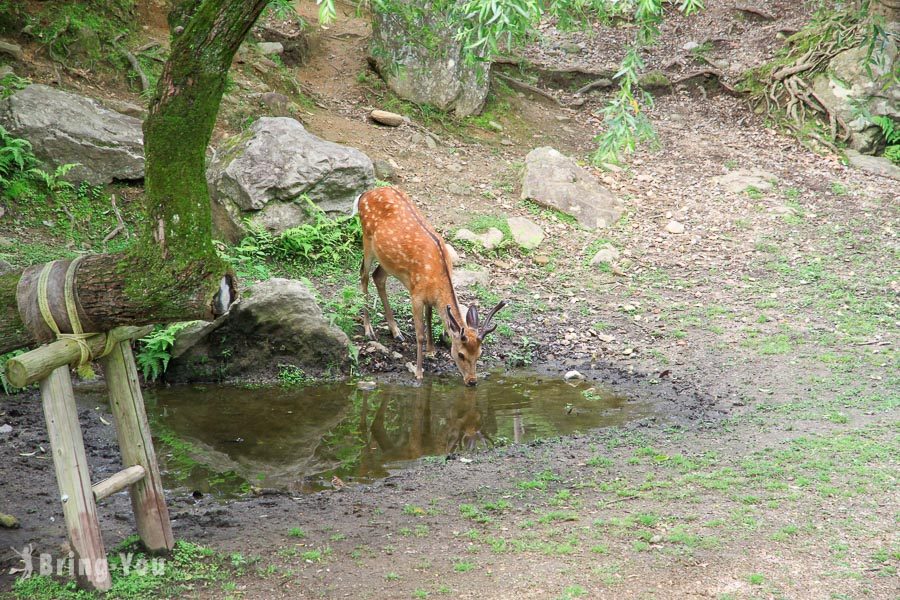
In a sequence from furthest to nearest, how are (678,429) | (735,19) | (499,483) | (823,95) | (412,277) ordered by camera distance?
(735,19), (823,95), (412,277), (678,429), (499,483)

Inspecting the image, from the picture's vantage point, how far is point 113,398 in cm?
423

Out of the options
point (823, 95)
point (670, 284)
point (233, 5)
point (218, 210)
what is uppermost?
point (233, 5)

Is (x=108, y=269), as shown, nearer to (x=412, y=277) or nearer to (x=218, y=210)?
(x=412, y=277)

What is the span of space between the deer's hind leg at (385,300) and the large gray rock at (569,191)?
3423mm

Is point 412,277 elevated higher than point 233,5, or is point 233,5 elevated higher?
point 233,5

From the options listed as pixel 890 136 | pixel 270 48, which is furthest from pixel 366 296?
pixel 890 136

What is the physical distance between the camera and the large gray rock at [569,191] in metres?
11.1

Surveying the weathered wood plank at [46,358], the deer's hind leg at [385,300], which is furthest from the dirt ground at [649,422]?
the weathered wood plank at [46,358]

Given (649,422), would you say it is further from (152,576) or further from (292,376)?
(152,576)

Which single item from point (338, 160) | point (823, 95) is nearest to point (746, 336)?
point (338, 160)

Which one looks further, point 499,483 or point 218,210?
point 218,210

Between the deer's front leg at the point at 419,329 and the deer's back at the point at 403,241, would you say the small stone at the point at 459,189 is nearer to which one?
the deer's back at the point at 403,241

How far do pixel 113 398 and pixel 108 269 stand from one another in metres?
0.70

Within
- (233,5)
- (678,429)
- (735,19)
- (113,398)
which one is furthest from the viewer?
(735,19)
